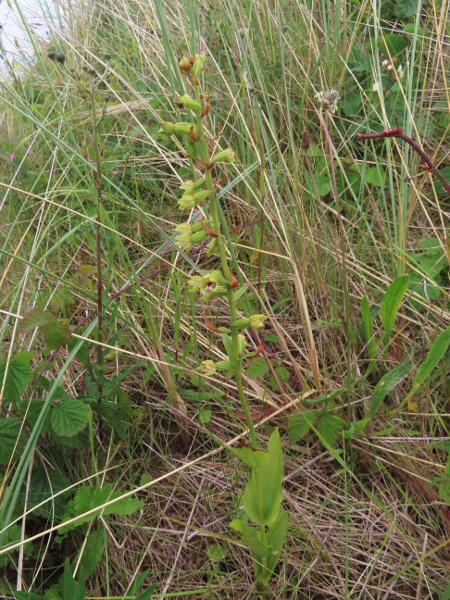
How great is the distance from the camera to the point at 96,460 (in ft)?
3.78

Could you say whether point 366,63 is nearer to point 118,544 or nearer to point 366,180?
point 366,180

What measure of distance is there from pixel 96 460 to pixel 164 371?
0.23 m

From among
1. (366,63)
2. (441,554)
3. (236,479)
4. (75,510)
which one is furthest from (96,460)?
(366,63)

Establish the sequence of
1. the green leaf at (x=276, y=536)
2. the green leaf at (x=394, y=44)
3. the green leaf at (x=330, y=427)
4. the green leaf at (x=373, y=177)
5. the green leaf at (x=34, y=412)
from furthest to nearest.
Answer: the green leaf at (x=394, y=44) → the green leaf at (x=373, y=177) → the green leaf at (x=330, y=427) → the green leaf at (x=34, y=412) → the green leaf at (x=276, y=536)

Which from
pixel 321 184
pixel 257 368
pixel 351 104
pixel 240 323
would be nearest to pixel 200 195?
pixel 240 323

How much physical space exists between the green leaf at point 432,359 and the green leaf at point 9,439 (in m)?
0.81

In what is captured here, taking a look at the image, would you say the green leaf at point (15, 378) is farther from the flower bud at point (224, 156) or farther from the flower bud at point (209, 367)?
the flower bud at point (224, 156)

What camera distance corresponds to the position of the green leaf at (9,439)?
1043 millimetres

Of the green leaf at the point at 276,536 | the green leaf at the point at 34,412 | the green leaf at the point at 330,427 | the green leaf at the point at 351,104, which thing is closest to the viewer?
the green leaf at the point at 276,536

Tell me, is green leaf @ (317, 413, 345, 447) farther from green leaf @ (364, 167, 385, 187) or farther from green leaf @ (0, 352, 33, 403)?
green leaf @ (364, 167, 385, 187)

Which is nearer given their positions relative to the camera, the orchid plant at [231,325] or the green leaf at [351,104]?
the orchid plant at [231,325]

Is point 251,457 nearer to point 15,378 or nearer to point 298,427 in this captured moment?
point 298,427

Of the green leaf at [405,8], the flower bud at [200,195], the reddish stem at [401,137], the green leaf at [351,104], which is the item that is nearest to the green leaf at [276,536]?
the flower bud at [200,195]

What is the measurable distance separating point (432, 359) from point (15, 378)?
855 mm
